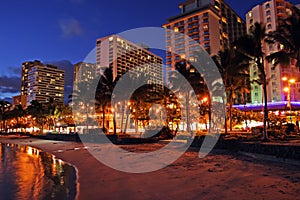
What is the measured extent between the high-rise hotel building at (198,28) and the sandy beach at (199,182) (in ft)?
269

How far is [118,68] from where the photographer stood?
13275cm

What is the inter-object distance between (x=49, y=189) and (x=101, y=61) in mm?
129586

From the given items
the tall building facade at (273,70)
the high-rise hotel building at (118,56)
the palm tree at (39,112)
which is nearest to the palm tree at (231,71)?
the tall building facade at (273,70)

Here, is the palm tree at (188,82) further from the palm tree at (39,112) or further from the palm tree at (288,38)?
the palm tree at (39,112)

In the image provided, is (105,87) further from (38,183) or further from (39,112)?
(39,112)

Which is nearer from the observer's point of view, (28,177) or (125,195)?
(125,195)

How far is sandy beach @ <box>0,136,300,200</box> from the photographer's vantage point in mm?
7809

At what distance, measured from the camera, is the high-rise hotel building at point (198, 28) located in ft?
314

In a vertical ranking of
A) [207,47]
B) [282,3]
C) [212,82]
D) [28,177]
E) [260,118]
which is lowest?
[28,177]

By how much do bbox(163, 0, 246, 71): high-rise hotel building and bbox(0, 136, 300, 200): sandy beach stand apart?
81.8 meters

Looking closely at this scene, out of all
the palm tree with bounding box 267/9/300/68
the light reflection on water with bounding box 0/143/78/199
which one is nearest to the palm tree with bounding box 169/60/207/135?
the palm tree with bounding box 267/9/300/68

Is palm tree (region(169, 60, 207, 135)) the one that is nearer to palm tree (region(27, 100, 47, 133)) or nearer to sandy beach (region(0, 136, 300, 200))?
sandy beach (region(0, 136, 300, 200))

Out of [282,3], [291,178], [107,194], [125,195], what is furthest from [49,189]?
[282,3]

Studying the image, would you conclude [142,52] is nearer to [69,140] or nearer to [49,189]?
[69,140]
